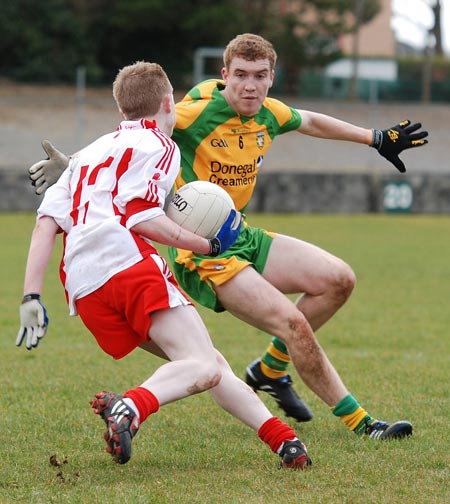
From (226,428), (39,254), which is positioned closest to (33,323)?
(39,254)

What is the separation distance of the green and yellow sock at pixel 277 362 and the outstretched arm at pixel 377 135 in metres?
1.20

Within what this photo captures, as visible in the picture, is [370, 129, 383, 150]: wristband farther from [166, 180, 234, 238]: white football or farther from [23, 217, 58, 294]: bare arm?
[23, 217, 58, 294]: bare arm

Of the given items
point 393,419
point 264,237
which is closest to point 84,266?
point 264,237

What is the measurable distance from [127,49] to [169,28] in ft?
5.96

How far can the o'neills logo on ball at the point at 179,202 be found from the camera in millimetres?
4785

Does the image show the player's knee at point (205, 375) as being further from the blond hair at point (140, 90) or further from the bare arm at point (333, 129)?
the bare arm at point (333, 129)

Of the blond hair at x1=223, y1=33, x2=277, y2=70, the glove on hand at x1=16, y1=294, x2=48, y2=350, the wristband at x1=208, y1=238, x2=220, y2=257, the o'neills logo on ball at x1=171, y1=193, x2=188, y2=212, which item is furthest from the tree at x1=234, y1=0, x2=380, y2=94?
the glove on hand at x1=16, y1=294, x2=48, y2=350

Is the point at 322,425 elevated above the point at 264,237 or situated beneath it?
situated beneath

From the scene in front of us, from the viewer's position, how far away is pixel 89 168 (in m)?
4.65

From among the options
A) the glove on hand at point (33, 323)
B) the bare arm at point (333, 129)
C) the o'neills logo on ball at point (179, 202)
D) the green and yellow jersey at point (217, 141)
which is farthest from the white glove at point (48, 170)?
the bare arm at point (333, 129)

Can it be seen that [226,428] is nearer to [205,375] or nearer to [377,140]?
[205,375]

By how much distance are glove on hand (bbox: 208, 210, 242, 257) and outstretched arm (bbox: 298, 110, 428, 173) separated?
4.52 ft

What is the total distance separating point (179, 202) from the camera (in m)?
4.80

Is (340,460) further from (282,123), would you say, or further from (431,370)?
(431,370)
